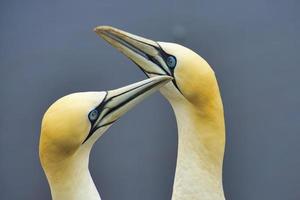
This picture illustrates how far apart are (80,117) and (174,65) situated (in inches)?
18.1

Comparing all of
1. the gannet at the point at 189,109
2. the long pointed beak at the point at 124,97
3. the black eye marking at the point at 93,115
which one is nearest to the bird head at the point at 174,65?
the gannet at the point at 189,109

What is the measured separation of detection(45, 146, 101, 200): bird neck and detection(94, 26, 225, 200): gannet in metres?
0.41

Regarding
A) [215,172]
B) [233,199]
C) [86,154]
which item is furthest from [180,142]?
[233,199]

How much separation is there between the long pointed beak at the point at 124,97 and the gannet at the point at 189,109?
118mm

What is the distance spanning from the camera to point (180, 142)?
356 cm

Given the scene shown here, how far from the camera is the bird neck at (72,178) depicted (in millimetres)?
3254

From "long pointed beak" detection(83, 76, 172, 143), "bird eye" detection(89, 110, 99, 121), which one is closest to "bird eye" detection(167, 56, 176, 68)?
"long pointed beak" detection(83, 76, 172, 143)

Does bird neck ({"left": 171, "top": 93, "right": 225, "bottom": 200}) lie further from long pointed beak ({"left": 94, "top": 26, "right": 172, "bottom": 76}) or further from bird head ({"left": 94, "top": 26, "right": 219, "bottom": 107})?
long pointed beak ({"left": 94, "top": 26, "right": 172, "bottom": 76})

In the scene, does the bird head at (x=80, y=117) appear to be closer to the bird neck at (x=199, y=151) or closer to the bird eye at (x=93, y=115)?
the bird eye at (x=93, y=115)

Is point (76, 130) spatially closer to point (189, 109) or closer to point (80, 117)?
point (80, 117)

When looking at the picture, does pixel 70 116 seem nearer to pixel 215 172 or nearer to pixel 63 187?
pixel 63 187

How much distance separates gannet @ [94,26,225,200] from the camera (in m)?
3.46

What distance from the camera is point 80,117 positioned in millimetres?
3213

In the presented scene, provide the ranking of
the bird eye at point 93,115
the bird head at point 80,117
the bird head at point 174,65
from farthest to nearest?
the bird head at point 174,65 < the bird eye at point 93,115 < the bird head at point 80,117
